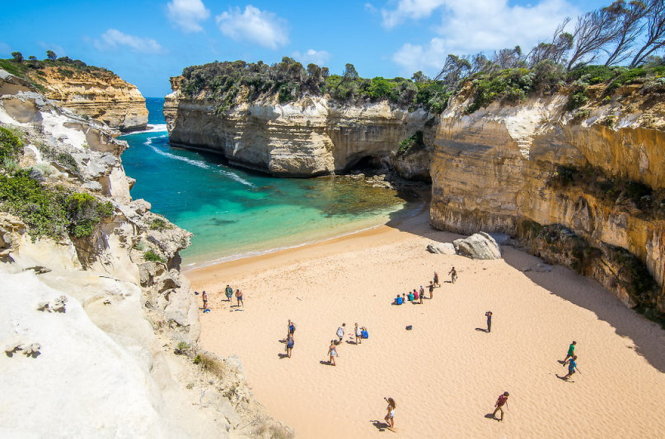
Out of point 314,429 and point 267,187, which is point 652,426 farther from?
point 267,187

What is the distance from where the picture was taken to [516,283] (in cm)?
1762

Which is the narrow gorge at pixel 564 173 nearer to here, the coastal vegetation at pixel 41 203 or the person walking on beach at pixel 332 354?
the person walking on beach at pixel 332 354

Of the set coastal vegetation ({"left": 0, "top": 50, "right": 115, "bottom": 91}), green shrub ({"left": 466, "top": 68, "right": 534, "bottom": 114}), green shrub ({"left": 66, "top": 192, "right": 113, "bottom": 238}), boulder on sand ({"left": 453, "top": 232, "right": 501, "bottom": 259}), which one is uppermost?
coastal vegetation ({"left": 0, "top": 50, "right": 115, "bottom": 91})

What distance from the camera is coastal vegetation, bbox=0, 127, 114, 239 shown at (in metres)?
8.23

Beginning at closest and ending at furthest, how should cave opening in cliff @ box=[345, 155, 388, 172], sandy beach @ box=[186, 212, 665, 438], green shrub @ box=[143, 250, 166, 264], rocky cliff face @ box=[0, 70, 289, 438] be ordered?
rocky cliff face @ box=[0, 70, 289, 438] → sandy beach @ box=[186, 212, 665, 438] → green shrub @ box=[143, 250, 166, 264] → cave opening in cliff @ box=[345, 155, 388, 172]

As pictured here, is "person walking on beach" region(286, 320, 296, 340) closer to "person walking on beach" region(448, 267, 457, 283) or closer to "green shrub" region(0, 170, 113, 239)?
"green shrub" region(0, 170, 113, 239)

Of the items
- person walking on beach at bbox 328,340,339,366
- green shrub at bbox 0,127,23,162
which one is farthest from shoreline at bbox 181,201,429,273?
green shrub at bbox 0,127,23,162

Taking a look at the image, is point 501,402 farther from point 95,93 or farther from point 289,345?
point 95,93

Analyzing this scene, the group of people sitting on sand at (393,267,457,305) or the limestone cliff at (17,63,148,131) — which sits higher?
the limestone cliff at (17,63,148,131)

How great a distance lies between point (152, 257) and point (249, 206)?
1916cm

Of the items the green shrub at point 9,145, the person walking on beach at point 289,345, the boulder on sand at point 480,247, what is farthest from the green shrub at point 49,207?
the boulder on sand at point 480,247

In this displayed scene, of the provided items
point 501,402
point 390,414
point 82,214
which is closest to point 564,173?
point 501,402

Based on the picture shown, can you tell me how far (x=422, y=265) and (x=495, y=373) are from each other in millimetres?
8459

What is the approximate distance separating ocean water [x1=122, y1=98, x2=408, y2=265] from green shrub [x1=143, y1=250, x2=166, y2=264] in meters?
9.01
